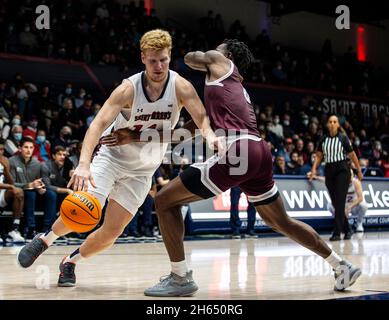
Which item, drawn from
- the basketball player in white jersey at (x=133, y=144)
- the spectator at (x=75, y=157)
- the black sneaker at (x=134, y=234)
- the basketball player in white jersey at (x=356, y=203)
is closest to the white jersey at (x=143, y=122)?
the basketball player in white jersey at (x=133, y=144)

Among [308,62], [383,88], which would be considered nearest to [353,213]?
[308,62]

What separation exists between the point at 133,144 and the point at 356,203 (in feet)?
27.3

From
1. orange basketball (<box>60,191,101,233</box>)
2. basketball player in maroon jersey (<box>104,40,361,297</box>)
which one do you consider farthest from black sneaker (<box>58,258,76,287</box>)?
basketball player in maroon jersey (<box>104,40,361,297</box>)

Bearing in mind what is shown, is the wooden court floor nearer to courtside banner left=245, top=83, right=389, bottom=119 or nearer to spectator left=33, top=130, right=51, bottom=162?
spectator left=33, top=130, right=51, bottom=162

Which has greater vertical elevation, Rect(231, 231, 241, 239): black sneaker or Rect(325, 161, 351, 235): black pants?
Rect(325, 161, 351, 235): black pants

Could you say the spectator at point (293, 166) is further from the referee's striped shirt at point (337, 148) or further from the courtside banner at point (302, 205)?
the referee's striped shirt at point (337, 148)

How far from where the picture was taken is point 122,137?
4355mm

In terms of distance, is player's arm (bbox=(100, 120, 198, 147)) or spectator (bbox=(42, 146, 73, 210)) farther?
spectator (bbox=(42, 146, 73, 210))

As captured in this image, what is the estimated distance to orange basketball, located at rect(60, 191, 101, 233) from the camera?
12.7 ft

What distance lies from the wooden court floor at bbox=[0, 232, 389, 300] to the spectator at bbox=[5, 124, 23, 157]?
124 inches

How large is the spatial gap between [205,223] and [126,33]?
7.99 m

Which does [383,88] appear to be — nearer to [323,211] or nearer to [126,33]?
[126,33]

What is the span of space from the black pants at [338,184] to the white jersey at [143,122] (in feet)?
17.4

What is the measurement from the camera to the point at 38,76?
14852 millimetres
